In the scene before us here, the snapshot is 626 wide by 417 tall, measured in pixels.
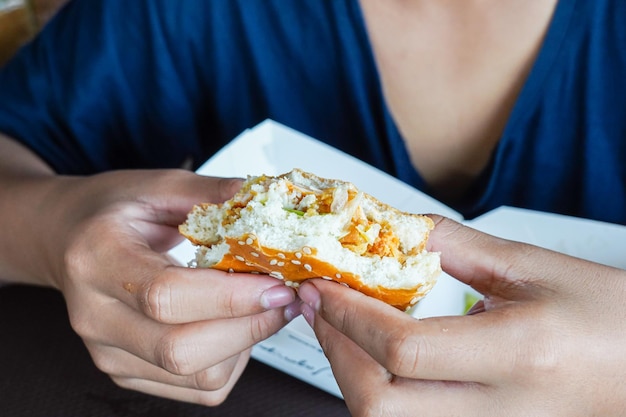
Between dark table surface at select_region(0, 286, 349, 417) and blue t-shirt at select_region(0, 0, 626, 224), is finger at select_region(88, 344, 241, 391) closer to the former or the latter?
dark table surface at select_region(0, 286, 349, 417)

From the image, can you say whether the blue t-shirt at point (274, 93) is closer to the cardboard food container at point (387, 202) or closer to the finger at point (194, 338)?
the cardboard food container at point (387, 202)

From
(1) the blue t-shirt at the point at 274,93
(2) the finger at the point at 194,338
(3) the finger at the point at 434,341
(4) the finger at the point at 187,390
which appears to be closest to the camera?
(3) the finger at the point at 434,341

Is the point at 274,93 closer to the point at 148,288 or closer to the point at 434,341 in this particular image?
the point at 148,288

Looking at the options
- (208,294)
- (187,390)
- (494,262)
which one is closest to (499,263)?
(494,262)

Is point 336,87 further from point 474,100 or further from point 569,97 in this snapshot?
point 569,97

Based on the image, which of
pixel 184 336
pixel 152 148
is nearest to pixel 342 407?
pixel 184 336

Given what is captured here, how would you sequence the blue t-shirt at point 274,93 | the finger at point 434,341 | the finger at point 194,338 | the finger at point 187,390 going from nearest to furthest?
the finger at point 434,341 < the finger at point 194,338 < the finger at point 187,390 < the blue t-shirt at point 274,93

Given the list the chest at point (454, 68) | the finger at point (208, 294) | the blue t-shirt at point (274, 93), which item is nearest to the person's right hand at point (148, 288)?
the finger at point (208, 294)

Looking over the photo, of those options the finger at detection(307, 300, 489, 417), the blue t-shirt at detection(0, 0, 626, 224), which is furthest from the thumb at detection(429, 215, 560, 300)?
the blue t-shirt at detection(0, 0, 626, 224)
